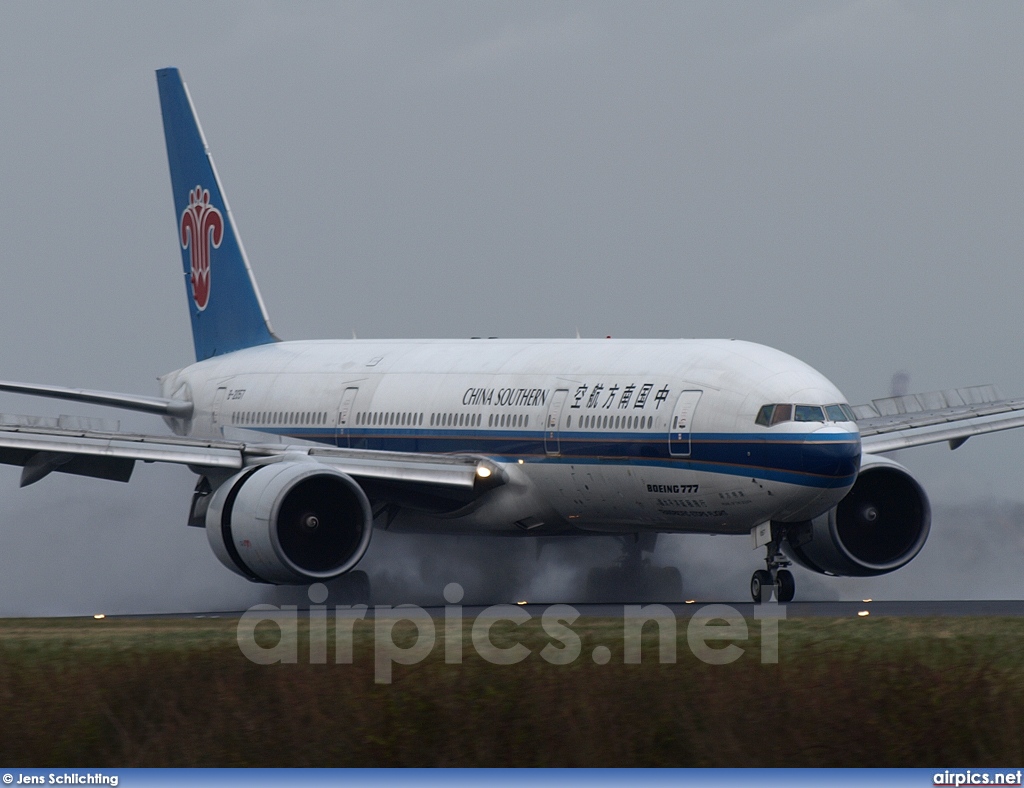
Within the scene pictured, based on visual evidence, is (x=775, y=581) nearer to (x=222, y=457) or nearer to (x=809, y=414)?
(x=809, y=414)

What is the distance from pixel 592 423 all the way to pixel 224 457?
5813 mm

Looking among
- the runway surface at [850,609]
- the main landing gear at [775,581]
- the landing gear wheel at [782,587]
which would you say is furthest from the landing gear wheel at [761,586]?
the runway surface at [850,609]

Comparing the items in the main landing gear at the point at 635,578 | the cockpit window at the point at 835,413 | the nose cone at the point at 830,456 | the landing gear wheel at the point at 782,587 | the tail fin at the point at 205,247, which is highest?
the tail fin at the point at 205,247

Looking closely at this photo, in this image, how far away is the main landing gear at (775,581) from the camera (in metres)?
27.7

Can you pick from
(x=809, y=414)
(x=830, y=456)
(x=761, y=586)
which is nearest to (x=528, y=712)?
(x=830, y=456)

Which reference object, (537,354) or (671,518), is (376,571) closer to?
(537,354)

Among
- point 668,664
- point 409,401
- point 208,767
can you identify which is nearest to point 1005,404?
point 409,401

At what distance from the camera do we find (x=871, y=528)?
1217 inches

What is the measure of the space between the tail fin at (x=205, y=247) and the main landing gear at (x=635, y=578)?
33.4 ft

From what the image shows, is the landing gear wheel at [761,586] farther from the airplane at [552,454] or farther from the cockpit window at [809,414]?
the cockpit window at [809,414]

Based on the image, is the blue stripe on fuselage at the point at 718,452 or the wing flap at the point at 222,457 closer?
the blue stripe on fuselage at the point at 718,452

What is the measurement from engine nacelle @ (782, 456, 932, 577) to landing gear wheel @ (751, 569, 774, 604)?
1.98 metres

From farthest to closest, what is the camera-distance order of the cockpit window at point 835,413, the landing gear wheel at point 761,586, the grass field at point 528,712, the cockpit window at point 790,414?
1. the landing gear wheel at point 761,586
2. the cockpit window at point 835,413
3. the cockpit window at point 790,414
4. the grass field at point 528,712

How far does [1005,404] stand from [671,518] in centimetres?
827
